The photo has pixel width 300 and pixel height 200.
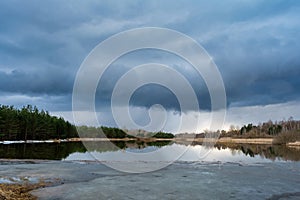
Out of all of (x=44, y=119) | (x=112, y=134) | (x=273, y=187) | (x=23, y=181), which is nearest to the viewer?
(x=273, y=187)

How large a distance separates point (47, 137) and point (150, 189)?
93418 millimetres

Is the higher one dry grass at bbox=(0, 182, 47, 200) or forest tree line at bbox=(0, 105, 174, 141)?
forest tree line at bbox=(0, 105, 174, 141)

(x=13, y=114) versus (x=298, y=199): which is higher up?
(x=13, y=114)

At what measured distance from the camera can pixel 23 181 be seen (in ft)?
45.2

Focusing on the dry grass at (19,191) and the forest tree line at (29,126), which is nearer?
the dry grass at (19,191)

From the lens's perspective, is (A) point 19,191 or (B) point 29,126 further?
(B) point 29,126

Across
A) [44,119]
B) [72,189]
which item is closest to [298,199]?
[72,189]

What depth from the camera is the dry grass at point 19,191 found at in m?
9.73

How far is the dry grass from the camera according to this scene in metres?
9.73

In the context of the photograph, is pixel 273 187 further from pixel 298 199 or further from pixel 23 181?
pixel 23 181

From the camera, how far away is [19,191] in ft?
36.8

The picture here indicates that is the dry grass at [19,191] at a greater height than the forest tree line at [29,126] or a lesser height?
lesser

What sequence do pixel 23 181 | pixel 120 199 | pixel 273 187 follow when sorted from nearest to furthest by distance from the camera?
pixel 120 199
pixel 273 187
pixel 23 181

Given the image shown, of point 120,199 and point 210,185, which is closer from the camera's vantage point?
point 120,199
